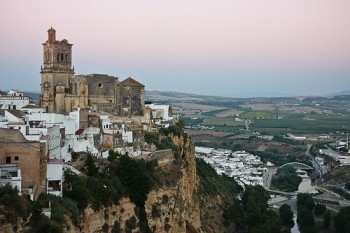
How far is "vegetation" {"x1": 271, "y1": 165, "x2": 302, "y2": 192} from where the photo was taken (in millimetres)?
71188

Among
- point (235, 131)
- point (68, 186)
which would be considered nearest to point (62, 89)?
point (68, 186)

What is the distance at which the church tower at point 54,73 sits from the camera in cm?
3831

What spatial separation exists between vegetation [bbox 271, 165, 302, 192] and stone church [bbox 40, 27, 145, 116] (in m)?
35.3

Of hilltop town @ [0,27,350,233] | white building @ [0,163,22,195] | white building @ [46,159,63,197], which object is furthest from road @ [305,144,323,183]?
white building @ [0,163,22,195]

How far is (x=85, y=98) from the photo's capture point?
39.9 meters

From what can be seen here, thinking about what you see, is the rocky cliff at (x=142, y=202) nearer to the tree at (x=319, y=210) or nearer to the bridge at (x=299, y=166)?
the tree at (x=319, y=210)

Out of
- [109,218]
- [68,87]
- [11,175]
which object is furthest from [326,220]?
[11,175]

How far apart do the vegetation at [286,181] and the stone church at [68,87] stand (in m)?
35.3

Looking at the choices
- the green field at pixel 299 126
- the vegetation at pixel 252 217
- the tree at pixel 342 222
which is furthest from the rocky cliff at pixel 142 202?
the green field at pixel 299 126

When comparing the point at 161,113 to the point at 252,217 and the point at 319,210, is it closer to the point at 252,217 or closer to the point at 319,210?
the point at 252,217

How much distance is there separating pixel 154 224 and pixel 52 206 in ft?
31.4

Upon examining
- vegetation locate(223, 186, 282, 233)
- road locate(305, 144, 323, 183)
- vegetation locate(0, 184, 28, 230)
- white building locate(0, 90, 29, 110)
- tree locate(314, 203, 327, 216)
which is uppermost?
white building locate(0, 90, 29, 110)

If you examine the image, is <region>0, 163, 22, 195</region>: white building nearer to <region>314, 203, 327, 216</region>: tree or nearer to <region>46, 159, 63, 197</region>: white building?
<region>46, 159, 63, 197</region>: white building

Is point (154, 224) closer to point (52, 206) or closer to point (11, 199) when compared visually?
point (52, 206)
